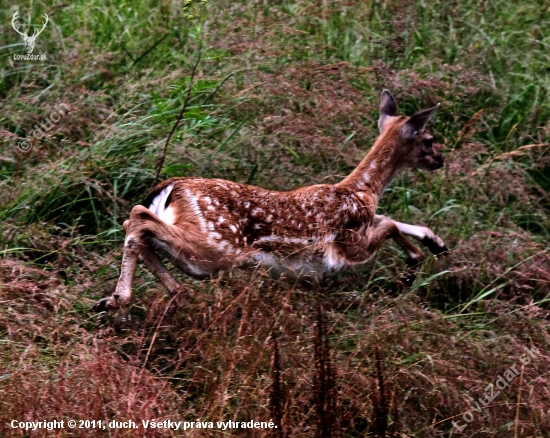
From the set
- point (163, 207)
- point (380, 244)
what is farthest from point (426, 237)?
point (163, 207)

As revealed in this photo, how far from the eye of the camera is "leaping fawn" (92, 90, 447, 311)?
5.69 m

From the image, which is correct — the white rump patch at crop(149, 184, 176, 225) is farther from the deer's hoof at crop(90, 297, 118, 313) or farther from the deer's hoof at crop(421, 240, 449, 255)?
the deer's hoof at crop(421, 240, 449, 255)

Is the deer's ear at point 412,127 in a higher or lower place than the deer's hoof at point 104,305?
higher

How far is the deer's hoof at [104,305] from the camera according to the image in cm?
559

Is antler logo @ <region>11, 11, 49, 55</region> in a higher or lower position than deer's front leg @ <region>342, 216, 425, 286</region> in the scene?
higher

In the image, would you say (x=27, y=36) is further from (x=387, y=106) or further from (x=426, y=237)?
(x=426, y=237)

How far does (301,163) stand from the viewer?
718 cm

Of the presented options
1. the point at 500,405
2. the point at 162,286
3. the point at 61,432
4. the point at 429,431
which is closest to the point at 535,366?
the point at 500,405

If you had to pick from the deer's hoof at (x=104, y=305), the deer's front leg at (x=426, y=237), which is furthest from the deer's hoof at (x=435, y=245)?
the deer's hoof at (x=104, y=305)

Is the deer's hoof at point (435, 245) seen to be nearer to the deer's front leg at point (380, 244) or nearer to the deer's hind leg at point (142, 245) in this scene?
the deer's front leg at point (380, 244)

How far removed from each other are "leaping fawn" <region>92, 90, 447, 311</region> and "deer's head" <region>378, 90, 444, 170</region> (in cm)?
1

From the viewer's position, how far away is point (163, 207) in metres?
5.97

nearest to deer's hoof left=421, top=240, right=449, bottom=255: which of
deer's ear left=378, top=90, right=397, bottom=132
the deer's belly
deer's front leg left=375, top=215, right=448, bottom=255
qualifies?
deer's front leg left=375, top=215, right=448, bottom=255

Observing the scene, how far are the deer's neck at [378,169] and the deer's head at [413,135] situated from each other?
0.20 feet
